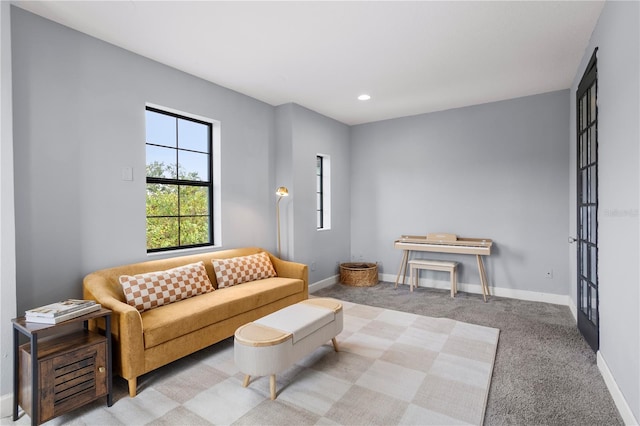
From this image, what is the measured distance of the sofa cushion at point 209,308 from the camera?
2.37 m

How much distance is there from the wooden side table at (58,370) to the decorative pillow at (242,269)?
4.22 ft

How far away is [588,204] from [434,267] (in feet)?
6.58

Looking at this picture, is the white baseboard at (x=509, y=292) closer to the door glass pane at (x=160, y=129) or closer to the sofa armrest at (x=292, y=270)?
the sofa armrest at (x=292, y=270)

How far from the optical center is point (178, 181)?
11.4ft

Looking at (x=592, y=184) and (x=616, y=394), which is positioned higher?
(x=592, y=184)

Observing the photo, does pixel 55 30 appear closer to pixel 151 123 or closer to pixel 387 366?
pixel 151 123

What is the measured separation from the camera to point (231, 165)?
394 cm

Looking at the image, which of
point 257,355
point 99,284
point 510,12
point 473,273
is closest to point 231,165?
point 99,284

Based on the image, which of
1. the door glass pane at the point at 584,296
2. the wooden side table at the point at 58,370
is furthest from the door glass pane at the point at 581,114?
the wooden side table at the point at 58,370

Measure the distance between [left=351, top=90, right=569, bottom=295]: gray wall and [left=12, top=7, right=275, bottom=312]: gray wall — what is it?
3090mm

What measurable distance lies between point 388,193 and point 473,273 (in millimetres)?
1710

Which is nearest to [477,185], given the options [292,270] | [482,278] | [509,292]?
[482,278]

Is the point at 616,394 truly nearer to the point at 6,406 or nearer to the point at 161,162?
the point at 6,406

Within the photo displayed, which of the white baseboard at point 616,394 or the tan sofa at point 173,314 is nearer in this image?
the white baseboard at point 616,394
